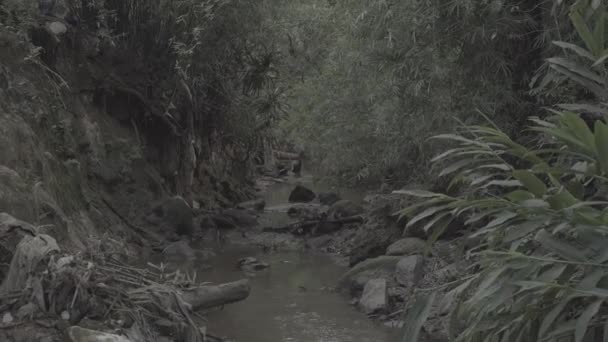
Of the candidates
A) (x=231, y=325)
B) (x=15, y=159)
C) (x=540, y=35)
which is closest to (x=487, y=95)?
(x=540, y=35)

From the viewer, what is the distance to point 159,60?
459 inches

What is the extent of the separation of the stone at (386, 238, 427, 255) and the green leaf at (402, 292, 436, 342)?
5.22 m

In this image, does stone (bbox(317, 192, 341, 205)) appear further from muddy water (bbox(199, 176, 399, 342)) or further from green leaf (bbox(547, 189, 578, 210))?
green leaf (bbox(547, 189, 578, 210))

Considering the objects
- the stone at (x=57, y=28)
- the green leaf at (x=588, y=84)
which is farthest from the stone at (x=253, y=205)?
the green leaf at (x=588, y=84)

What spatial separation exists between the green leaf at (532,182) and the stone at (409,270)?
4.64 m

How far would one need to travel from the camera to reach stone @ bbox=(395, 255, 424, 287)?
7707mm

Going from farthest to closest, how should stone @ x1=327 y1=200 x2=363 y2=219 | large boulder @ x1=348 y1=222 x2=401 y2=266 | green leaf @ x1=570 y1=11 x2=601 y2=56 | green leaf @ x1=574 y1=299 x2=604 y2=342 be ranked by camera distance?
1. stone @ x1=327 y1=200 x2=363 y2=219
2. large boulder @ x1=348 y1=222 x2=401 y2=266
3. green leaf @ x1=570 y1=11 x2=601 y2=56
4. green leaf @ x1=574 y1=299 x2=604 y2=342

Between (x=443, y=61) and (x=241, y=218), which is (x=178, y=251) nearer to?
(x=241, y=218)

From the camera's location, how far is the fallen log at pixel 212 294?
5.48 m

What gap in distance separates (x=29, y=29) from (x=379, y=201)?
5435 millimetres

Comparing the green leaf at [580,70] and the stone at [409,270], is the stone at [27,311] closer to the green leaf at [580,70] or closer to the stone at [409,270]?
the green leaf at [580,70]

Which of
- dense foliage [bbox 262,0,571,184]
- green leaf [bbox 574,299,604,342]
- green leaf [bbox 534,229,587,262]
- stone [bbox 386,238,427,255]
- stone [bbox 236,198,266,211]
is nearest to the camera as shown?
green leaf [bbox 574,299,604,342]

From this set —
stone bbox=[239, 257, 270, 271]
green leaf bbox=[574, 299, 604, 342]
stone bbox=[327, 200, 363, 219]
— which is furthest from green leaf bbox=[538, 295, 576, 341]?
stone bbox=[327, 200, 363, 219]

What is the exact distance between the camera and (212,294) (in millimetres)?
5645
